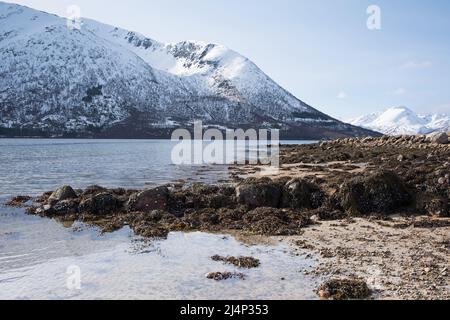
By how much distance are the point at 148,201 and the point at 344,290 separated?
46.5ft

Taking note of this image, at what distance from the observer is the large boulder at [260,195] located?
75.7 feet

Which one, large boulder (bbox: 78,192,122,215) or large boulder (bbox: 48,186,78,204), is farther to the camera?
large boulder (bbox: 48,186,78,204)

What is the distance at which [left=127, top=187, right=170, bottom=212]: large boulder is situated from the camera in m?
22.8

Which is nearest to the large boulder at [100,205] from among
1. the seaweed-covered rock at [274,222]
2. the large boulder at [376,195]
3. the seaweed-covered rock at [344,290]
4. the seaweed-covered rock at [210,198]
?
the seaweed-covered rock at [210,198]

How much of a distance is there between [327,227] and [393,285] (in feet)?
23.9

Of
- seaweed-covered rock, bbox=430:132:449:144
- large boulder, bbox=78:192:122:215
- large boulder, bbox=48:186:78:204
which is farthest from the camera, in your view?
seaweed-covered rock, bbox=430:132:449:144

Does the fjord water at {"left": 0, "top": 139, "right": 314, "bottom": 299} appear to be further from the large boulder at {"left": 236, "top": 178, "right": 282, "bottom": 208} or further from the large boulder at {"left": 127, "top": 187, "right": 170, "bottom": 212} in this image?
the large boulder at {"left": 236, "top": 178, "right": 282, "bottom": 208}

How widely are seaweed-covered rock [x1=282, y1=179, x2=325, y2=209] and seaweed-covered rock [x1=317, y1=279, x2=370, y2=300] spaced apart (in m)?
11.1

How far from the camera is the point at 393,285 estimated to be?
11.6 metres

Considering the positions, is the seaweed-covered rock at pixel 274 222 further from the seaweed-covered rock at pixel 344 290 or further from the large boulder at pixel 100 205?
the large boulder at pixel 100 205

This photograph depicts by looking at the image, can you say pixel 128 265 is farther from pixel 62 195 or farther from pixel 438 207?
pixel 438 207

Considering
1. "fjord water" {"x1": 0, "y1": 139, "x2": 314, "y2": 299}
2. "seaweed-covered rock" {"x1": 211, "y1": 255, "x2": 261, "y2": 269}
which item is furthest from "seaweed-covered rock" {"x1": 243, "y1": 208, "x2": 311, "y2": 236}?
"seaweed-covered rock" {"x1": 211, "y1": 255, "x2": 261, "y2": 269}

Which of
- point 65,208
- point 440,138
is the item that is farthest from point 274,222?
point 440,138

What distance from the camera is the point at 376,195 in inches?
837
